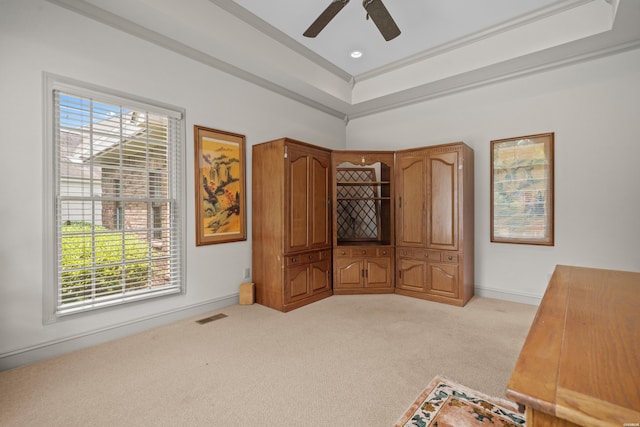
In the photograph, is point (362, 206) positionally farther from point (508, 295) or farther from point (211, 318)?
point (211, 318)

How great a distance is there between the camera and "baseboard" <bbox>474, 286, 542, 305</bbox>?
3.67 m

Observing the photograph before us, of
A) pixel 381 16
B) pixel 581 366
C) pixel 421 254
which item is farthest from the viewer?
pixel 421 254

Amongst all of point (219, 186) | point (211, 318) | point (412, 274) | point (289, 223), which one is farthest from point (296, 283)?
point (412, 274)

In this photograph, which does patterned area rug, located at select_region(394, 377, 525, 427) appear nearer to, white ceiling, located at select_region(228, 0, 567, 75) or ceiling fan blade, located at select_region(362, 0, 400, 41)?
ceiling fan blade, located at select_region(362, 0, 400, 41)

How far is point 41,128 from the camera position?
2332 mm

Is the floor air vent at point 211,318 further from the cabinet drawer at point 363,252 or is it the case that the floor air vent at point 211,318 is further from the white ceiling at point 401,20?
the white ceiling at point 401,20

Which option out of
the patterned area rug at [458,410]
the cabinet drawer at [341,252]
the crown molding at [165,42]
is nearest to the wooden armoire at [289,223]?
the cabinet drawer at [341,252]

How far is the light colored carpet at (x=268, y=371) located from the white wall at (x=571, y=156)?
2.69 ft

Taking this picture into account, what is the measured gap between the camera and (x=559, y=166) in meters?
3.51

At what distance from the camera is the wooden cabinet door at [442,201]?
370 cm

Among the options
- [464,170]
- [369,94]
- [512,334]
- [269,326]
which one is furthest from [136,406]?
[369,94]

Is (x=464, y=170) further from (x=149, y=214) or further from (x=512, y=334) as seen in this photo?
(x=149, y=214)

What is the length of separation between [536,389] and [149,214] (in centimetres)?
319

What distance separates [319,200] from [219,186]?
1232mm
